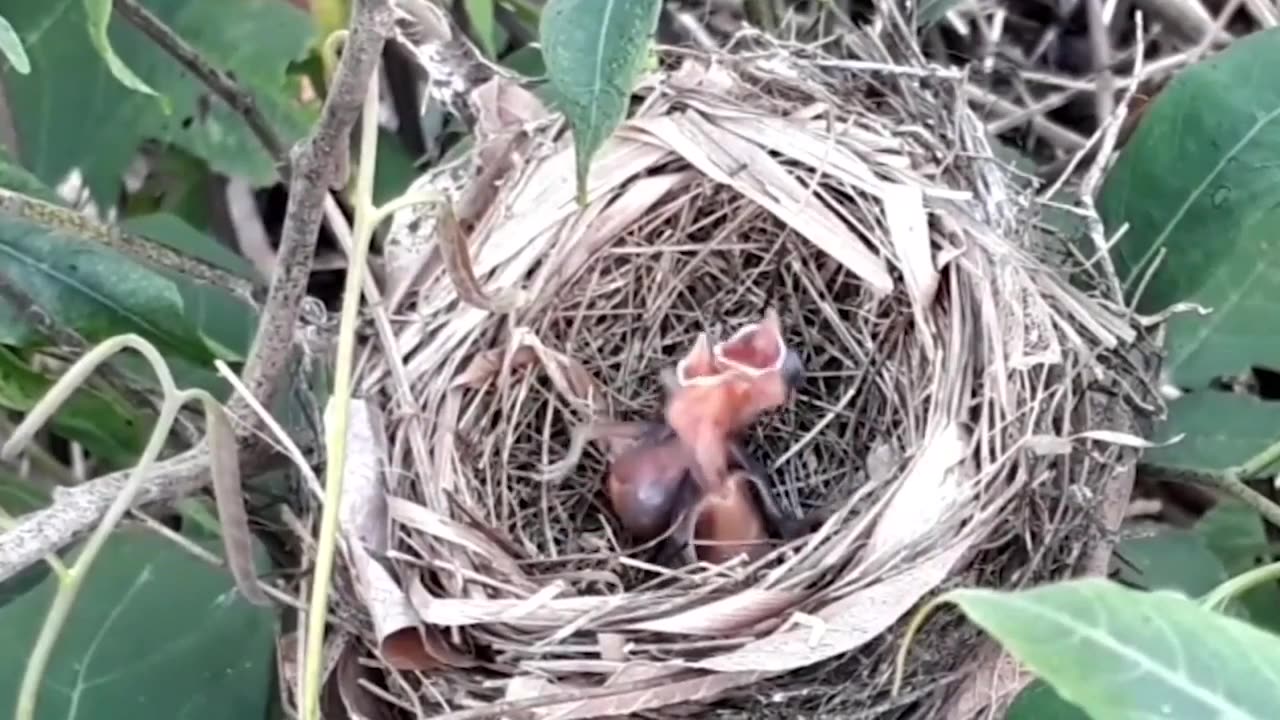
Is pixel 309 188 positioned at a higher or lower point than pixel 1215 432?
higher

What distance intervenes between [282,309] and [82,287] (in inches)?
6.2

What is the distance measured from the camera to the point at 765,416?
124cm

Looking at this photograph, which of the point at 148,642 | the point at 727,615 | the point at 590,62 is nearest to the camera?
the point at 590,62

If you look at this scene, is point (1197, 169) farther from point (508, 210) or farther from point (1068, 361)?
point (508, 210)

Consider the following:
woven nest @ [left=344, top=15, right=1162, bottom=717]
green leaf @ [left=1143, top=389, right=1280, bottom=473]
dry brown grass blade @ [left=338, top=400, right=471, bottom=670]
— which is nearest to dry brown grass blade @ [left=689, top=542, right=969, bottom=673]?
woven nest @ [left=344, top=15, right=1162, bottom=717]

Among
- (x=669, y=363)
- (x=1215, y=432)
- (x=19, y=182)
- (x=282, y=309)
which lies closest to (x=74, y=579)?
(x=282, y=309)

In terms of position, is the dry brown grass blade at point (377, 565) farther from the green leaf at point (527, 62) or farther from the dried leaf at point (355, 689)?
the green leaf at point (527, 62)

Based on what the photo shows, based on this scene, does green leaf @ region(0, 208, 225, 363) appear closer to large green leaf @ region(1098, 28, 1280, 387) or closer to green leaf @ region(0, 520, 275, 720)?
green leaf @ region(0, 520, 275, 720)

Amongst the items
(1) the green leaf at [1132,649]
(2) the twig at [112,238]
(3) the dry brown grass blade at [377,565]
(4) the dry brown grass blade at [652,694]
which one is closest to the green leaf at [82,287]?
(2) the twig at [112,238]

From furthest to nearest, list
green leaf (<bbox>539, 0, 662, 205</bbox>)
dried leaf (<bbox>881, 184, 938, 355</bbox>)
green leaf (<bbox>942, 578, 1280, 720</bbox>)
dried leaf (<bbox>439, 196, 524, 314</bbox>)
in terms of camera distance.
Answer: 1. dried leaf (<bbox>881, 184, 938, 355</bbox>)
2. dried leaf (<bbox>439, 196, 524, 314</bbox>)
3. green leaf (<bbox>539, 0, 662, 205</bbox>)
4. green leaf (<bbox>942, 578, 1280, 720</bbox>)

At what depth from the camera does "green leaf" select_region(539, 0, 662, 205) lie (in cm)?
62

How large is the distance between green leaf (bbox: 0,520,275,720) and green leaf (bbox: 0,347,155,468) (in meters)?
0.06

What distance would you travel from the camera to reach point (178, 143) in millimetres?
1150

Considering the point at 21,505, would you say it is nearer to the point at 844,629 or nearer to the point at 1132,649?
the point at 844,629
